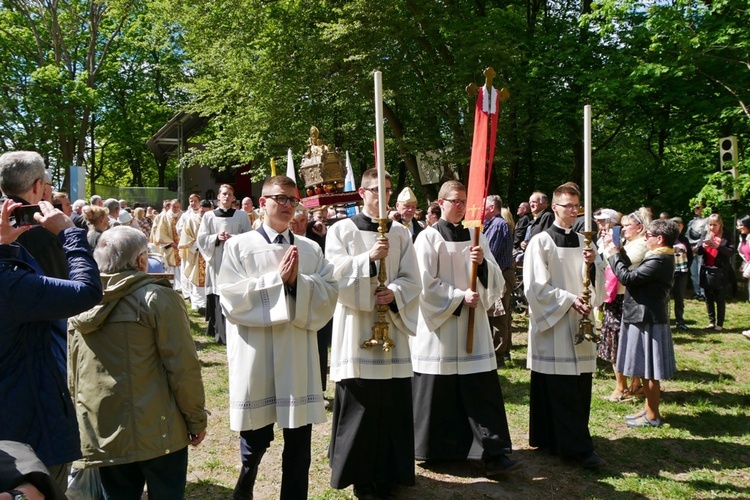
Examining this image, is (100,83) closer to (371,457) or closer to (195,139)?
(195,139)

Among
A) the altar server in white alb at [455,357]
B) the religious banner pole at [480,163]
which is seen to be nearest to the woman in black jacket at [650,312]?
the altar server in white alb at [455,357]

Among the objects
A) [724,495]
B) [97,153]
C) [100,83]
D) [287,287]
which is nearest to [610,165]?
[724,495]

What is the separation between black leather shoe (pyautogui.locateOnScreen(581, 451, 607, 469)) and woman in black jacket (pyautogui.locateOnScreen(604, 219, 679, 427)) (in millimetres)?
1212

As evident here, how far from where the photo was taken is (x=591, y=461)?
17.2 feet

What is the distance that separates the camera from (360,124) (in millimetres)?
22828

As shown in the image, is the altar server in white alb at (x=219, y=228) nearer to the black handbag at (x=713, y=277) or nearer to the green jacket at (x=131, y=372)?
the green jacket at (x=131, y=372)

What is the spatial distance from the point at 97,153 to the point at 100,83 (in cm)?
774

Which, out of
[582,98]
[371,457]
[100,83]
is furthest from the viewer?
[100,83]

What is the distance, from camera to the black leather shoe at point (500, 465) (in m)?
4.96

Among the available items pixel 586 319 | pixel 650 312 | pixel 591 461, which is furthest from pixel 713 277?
pixel 591 461

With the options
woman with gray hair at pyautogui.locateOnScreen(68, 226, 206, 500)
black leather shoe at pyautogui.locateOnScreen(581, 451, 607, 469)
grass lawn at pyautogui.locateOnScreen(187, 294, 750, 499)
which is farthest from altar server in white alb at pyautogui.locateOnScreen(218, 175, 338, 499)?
black leather shoe at pyautogui.locateOnScreen(581, 451, 607, 469)

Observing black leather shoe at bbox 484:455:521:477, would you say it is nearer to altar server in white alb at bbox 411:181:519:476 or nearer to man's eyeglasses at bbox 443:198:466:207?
altar server in white alb at bbox 411:181:519:476

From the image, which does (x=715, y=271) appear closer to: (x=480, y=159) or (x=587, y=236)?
(x=587, y=236)

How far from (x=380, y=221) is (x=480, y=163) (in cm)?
106
